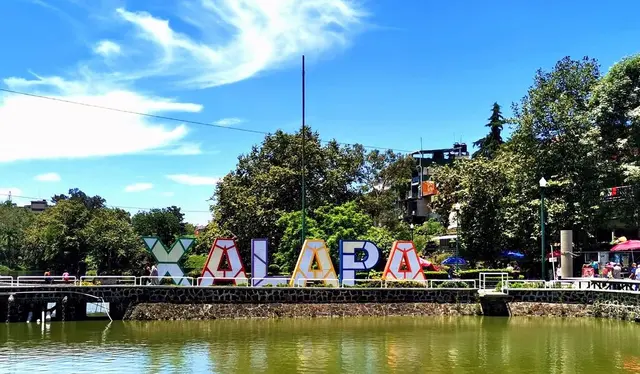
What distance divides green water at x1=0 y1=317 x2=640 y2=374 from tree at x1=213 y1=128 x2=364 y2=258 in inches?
690

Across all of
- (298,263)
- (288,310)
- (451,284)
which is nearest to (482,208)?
(451,284)

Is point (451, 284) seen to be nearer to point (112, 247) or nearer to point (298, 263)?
point (298, 263)

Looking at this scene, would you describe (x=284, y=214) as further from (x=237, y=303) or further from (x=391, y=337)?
(x=391, y=337)

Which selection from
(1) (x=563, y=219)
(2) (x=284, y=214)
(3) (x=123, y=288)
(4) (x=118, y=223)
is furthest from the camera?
(4) (x=118, y=223)

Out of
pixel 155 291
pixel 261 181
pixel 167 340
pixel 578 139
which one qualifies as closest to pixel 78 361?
pixel 167 340

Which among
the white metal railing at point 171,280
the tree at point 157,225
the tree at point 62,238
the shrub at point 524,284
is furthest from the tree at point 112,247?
the shrub at point 524,284

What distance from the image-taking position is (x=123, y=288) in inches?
1123

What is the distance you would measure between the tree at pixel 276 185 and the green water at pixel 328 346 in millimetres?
17525

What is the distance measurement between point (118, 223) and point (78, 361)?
52.1 metres

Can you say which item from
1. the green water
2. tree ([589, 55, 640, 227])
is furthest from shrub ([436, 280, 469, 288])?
tree ([589, 55, 640, 227])

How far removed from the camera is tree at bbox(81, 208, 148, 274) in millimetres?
66062

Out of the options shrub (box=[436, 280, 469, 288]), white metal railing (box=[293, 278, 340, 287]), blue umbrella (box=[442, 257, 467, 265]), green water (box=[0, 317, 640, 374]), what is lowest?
green water (box=[0, 317, 640, 374])

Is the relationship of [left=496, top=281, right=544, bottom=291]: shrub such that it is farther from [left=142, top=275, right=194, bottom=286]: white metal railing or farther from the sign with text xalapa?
[left=142, top=275, right=194, bottom=286]: white metal railing

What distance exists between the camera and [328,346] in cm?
2114
